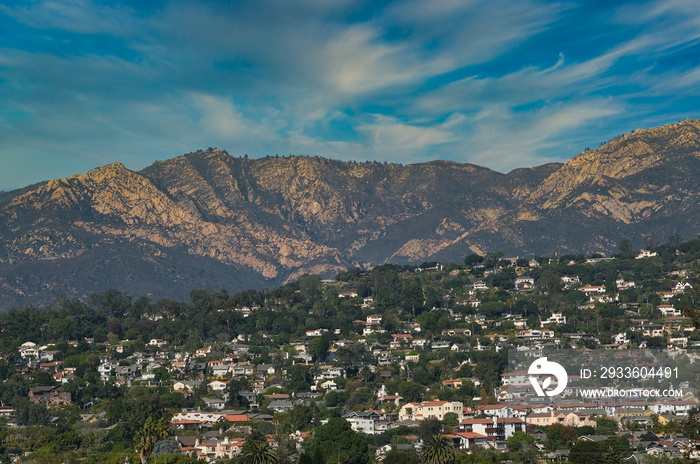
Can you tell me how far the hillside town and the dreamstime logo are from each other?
1031 mm

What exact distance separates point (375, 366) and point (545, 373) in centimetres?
2484

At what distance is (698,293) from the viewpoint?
33.7 metres

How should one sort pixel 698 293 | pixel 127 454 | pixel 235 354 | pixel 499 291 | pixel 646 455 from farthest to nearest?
pixel 499 291
pixel 235 354
pixel 127 454
pixel 646 455
pixel 698 293

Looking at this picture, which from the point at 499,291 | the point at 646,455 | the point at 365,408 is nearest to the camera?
the point at 646,455

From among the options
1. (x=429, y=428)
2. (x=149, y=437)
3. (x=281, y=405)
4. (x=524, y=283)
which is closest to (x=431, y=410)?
(x=429, y=428)

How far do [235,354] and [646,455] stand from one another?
254 feet

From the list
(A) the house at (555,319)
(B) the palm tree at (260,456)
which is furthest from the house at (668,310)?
(B) the palm tree at (260,456)

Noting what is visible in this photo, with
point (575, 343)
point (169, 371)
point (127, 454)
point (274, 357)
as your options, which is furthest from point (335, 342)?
point (127, 454)

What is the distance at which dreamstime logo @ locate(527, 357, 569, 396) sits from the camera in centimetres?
9244

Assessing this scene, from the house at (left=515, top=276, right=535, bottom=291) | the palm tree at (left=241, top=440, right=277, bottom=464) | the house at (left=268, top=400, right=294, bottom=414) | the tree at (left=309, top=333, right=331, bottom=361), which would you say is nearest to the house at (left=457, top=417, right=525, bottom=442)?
the house at (left=268, top=400, right=294, bottom=414)

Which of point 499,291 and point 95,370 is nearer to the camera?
point 95,370

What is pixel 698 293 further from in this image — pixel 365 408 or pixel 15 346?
pixel 15 346

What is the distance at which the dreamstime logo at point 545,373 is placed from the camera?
303ft

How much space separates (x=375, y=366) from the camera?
123 m
